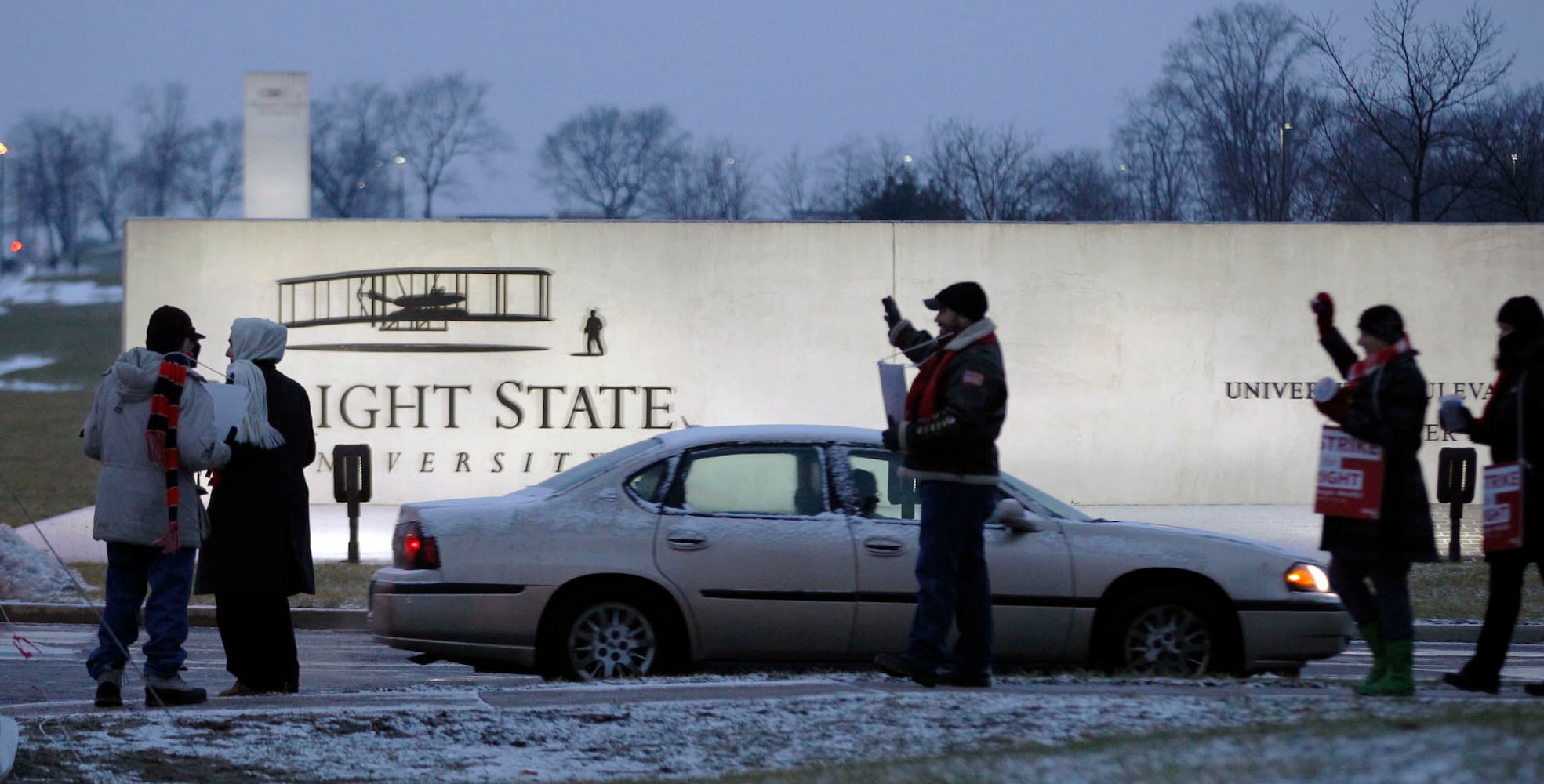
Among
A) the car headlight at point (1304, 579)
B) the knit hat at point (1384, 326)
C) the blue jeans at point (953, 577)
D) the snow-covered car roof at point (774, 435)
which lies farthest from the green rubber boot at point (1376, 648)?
the snow-covered car roof at point (774, 435)

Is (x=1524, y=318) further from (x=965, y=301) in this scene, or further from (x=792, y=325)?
(x=792, y=325)

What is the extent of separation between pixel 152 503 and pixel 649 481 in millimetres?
2347

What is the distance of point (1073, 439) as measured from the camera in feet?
67.4

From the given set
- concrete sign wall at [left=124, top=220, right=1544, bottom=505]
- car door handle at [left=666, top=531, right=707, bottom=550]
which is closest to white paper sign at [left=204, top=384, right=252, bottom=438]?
car door handle at [left=666, top=531, right=707, bottom=550]

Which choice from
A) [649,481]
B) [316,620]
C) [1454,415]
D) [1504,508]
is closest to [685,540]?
[649,481]

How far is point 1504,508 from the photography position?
6.37 metres

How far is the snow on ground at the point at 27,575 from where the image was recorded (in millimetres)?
12297

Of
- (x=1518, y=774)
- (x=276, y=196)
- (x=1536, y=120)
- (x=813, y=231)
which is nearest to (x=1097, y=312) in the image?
(x=813, y=231)

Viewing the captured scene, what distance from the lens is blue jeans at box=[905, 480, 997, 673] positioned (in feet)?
21.7

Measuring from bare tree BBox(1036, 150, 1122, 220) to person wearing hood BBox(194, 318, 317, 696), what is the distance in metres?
39.2

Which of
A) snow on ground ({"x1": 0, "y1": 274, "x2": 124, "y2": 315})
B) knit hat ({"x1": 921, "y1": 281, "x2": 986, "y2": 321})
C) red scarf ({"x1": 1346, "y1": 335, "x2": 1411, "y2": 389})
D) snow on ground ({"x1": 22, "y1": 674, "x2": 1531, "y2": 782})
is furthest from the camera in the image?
snow on ground ({"x1": 0, "y1": 274, "x2": 124, "y2": 315})

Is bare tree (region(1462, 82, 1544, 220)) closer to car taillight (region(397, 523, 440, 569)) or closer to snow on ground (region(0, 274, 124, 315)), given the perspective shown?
car taillight (region(397, 523, 440, 569))

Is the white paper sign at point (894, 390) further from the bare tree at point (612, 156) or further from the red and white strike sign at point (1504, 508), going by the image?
the bare tree at point (612, 156)

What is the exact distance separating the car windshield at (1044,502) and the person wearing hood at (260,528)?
333 cm
